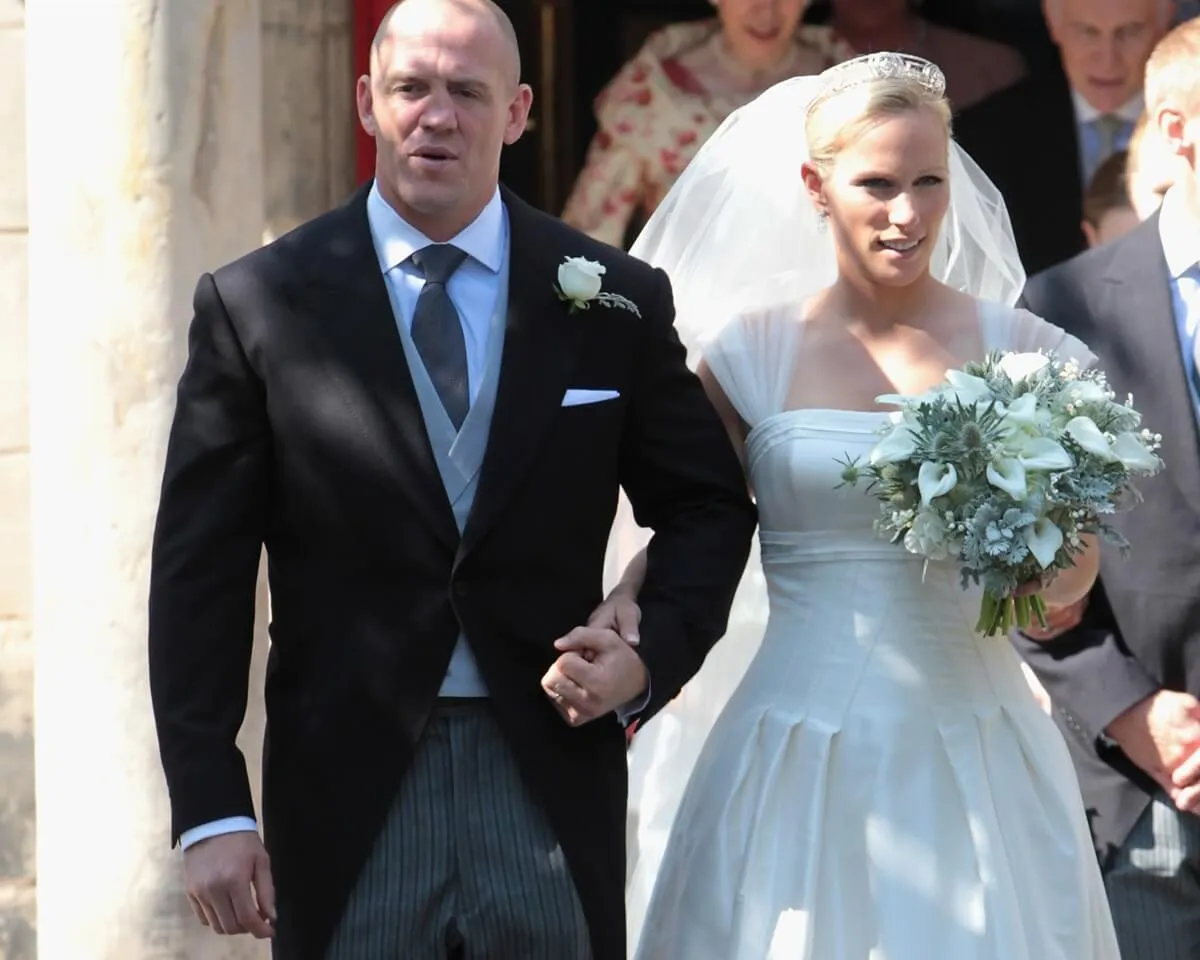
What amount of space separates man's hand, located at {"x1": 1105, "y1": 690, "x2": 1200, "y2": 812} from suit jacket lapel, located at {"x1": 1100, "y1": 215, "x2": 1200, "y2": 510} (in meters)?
0.37

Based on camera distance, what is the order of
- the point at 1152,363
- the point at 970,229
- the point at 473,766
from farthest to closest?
the point at 970,229 → the point at 1152,363 → the point at 473,766

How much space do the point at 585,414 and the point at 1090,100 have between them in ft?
11.1

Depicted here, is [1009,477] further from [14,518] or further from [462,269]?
[14,518]

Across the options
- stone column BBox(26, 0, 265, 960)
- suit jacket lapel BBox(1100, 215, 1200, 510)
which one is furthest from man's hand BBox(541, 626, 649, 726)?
stone column BBox(26, 0, 265, 960)

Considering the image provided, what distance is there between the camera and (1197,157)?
4.11 metres

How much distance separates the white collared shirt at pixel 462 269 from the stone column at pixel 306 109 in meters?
2.84

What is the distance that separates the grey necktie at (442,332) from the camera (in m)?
3.40

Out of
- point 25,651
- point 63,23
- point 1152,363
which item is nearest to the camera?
point 1152,363

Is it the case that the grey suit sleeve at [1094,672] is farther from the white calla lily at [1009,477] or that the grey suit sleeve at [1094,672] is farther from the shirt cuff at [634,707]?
the shirt cuff at [634,707]

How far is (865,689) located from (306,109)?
3.20 m

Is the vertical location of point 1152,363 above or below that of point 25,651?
above

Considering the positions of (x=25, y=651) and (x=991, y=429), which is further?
(x=25, y=651)

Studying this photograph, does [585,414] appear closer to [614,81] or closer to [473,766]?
[473,766]

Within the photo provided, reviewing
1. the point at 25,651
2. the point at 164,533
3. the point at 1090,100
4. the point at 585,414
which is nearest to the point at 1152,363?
the point at 585,414
